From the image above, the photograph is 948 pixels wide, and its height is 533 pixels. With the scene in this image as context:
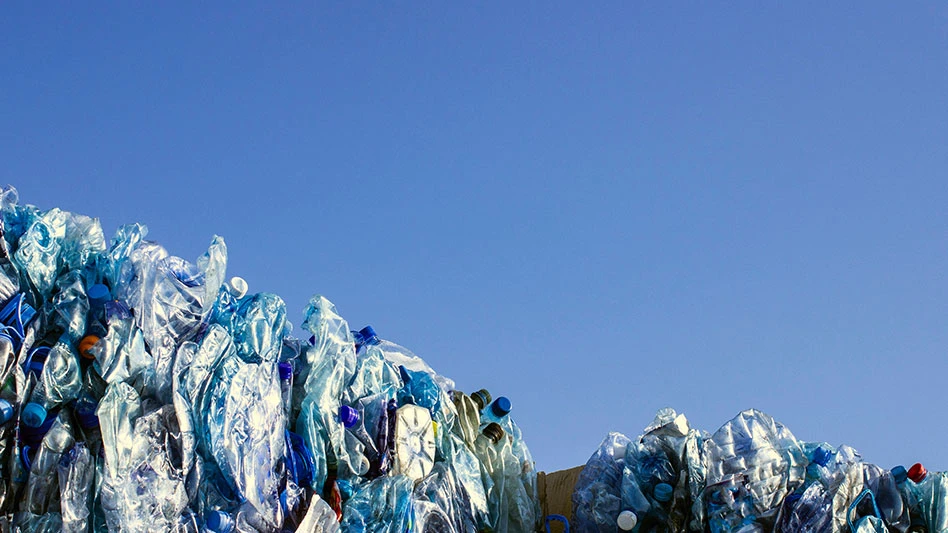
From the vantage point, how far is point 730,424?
18.6ft

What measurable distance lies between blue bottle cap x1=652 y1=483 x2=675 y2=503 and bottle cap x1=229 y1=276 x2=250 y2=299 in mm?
2352

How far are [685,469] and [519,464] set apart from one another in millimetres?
944

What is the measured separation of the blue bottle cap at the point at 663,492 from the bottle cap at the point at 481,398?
114 cm

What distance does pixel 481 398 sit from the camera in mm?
6211

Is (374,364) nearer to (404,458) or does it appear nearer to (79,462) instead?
(404,458)

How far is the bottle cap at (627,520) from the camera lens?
18.1 ft

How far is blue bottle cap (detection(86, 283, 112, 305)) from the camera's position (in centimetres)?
482

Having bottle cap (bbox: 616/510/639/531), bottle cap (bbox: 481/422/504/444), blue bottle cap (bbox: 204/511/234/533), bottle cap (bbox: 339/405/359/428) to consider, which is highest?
bottle cap (bbox: 481/422/504/444)

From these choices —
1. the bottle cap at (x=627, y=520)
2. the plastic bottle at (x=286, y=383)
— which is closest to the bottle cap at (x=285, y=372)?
the plastic bottle at (x=286, y=383)

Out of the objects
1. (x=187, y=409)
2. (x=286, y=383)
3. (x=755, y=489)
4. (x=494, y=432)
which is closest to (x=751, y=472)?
(x=755, y=489)

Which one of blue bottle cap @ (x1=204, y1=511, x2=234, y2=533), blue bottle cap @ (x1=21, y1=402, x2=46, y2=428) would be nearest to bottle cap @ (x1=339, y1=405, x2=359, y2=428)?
blue bottle cap @ (x1=204, y1=511, x2=234, y2=533)

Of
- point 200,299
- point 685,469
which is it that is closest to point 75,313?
point 200,299

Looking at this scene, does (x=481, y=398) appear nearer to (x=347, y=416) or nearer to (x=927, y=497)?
(x=347, y=416)

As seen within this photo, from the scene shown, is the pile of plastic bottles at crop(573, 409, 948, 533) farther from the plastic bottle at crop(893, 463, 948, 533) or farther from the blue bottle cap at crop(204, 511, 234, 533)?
the blue bottle cap at crop(204, 511, 234, 533)
